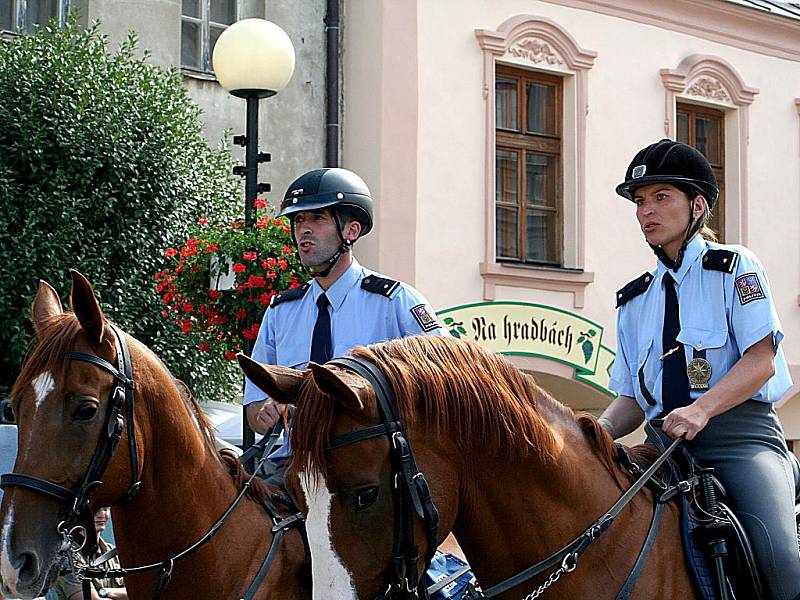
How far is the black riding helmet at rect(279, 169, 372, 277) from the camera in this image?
5.05 meters

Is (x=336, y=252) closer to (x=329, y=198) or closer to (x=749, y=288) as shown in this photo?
(x=329, y=198)

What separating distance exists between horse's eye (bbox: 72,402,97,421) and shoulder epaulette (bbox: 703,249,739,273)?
6.56 feet

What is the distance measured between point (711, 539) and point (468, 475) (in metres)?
0.80

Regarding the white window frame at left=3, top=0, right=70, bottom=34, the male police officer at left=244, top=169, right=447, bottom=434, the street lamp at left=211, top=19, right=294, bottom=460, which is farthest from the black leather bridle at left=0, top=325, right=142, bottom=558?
the white window frame at left=3, top=0, right=70, bottom=34

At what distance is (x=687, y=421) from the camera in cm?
381

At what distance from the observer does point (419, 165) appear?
1248cm

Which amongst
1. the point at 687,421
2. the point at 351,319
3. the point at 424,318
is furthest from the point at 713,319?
the point at 351,319

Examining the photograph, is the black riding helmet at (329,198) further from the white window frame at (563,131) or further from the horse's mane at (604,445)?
the white window frame at (563,131)

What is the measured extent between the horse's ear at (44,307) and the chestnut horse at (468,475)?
125 centimetres

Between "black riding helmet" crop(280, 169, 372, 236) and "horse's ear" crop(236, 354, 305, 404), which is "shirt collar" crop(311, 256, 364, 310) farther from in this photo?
"horse's ear" crop(236, 354, 305, 404)

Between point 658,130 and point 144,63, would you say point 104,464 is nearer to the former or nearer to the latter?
point 144,63

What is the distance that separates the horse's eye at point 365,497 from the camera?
315cm

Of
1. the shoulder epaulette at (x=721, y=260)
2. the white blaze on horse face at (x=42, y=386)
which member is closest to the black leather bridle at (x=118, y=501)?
the white blaze on horse face at (x=42, y=386)

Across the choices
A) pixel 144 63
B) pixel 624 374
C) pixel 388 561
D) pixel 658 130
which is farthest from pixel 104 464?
pixel 658 130
